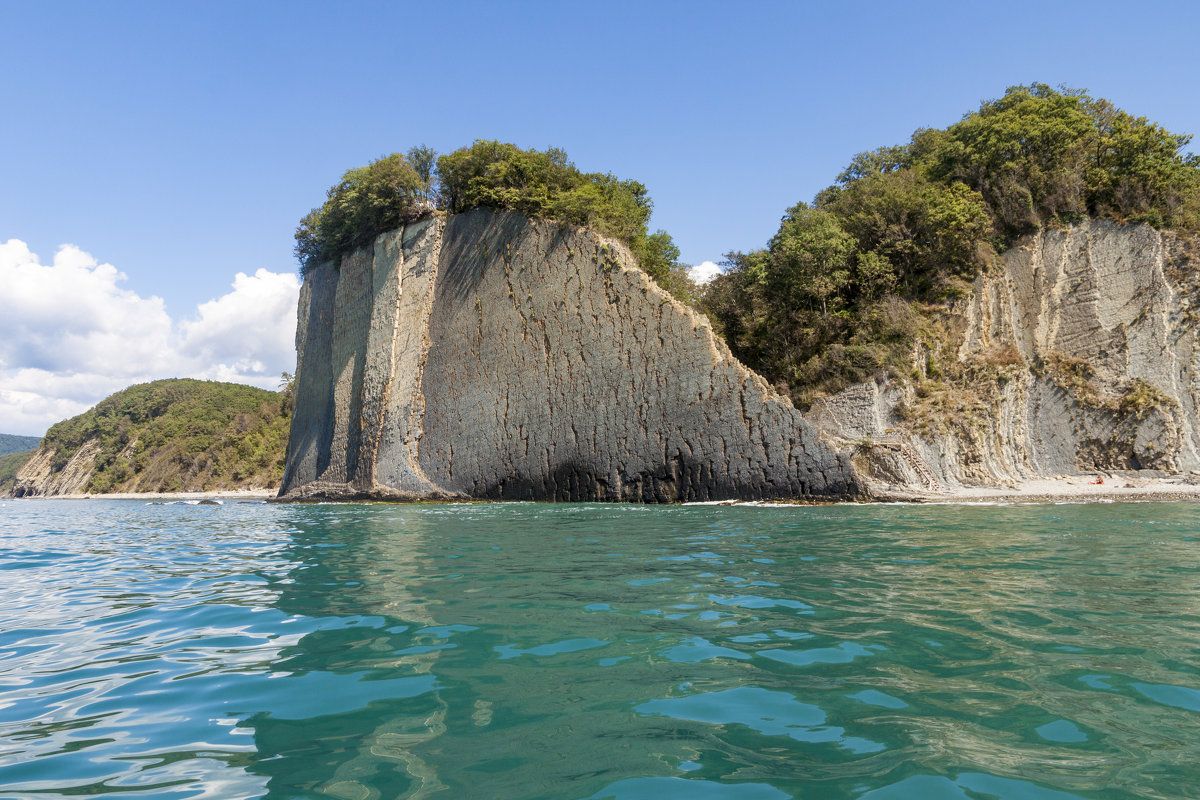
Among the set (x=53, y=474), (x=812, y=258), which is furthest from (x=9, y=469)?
(x=812, y=258)

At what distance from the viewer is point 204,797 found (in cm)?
329

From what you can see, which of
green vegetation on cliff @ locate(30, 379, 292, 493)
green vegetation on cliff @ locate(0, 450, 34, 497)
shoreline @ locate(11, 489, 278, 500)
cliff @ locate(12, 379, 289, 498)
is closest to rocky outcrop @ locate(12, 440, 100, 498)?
cliff @ locate(12, 379, 289, 498)

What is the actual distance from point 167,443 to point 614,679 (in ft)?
295

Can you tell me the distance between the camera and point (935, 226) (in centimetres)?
3338

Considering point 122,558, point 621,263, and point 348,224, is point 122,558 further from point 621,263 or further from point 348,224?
point 348,224

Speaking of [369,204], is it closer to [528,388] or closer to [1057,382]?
[528,388]

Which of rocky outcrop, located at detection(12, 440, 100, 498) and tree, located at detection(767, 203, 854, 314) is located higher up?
tree, located at detection(767, 203, 854, 314)

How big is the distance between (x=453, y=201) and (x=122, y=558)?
30.5 meters

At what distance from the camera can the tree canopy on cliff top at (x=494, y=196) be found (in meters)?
34.4

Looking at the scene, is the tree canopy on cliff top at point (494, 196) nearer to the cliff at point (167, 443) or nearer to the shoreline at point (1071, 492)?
the shoreline at point (1071, 492)

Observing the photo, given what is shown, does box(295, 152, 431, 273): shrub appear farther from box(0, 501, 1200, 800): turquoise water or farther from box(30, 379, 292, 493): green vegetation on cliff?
box(0, 501, 1200, 800): turquoise water

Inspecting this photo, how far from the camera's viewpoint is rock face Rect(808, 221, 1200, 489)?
2870 centimetres

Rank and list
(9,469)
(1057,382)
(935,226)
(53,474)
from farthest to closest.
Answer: (9,469), (53,474), (935,226), (1057,382)

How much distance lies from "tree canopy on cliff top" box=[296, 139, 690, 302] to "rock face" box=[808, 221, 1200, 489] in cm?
1304
